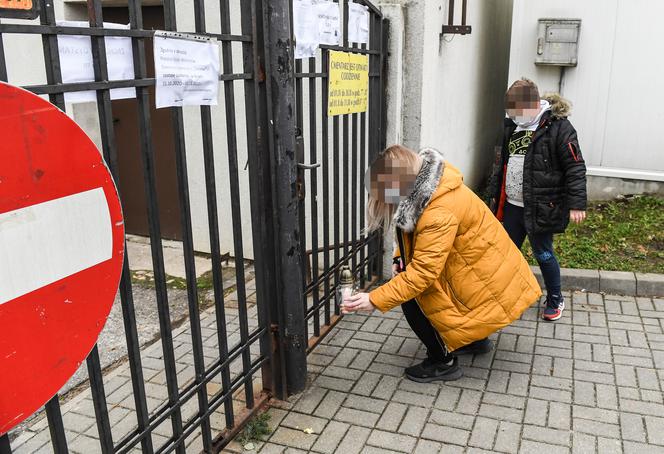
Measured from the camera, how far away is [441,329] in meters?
3.30

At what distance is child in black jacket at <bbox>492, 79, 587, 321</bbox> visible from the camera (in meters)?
3.88

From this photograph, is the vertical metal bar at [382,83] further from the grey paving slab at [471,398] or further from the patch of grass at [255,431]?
the patch of grass at [255,431]

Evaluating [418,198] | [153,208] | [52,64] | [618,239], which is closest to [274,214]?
[418,198]

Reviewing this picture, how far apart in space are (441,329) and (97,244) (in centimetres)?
203

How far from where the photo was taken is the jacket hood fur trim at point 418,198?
9.77 feet

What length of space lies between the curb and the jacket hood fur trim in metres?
2.30

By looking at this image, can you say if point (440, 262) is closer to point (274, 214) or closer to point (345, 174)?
point (274, 214)

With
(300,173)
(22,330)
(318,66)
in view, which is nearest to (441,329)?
(300,173)

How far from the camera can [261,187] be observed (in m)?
2.98

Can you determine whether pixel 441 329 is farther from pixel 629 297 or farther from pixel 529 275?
pixel 629 297

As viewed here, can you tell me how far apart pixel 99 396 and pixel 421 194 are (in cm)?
170

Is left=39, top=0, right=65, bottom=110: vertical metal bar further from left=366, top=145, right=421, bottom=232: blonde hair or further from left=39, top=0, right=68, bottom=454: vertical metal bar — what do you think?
left=366, top=145, right=421, bottom=232: blonde hair

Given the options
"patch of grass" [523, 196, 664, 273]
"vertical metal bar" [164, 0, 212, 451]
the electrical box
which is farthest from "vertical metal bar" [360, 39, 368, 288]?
the electrical box

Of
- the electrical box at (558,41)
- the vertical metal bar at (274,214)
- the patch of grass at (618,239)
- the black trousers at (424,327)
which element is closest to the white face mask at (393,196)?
the vertical metal bar at (274,214)
